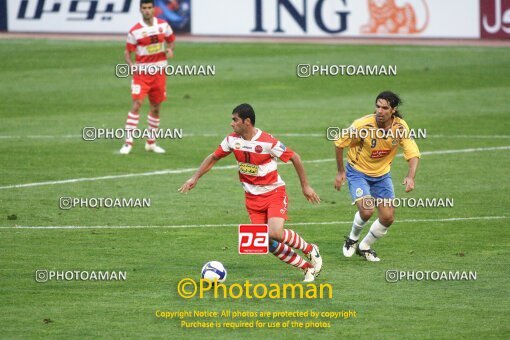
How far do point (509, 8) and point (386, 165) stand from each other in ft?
66.4

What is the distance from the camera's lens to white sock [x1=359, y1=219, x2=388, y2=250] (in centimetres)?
1428

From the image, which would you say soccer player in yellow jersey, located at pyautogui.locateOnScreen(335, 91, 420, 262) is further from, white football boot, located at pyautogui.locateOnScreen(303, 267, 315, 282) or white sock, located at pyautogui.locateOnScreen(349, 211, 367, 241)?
white football boot, located at pyautogui.locateOnScreen(303, 267, 315, 282)

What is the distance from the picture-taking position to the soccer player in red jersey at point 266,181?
42.5 ft

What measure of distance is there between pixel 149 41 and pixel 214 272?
9.87 m

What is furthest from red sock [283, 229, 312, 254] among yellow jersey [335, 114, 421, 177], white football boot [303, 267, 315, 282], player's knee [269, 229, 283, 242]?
yellow jersey [335, 114, 421, 177]

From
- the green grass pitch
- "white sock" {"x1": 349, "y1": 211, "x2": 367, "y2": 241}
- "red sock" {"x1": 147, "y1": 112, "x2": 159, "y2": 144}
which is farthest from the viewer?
"red sock" {"x1": 147, "y1": 112, "x2": 159, "y2": 144}

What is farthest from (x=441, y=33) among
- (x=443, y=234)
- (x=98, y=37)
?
(x=443, y=234)

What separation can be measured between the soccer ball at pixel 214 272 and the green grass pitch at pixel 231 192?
0.29 metres

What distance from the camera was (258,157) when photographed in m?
13.1

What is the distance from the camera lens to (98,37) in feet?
118

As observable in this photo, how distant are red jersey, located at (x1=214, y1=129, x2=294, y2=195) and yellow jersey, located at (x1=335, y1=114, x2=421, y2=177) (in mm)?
1245

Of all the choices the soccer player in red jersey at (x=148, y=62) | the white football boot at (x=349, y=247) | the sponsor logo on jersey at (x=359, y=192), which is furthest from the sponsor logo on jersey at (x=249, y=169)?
the soccer player in red jersey at (x=148, y=62)

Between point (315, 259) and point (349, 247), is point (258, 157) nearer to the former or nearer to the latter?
point (315, 259)

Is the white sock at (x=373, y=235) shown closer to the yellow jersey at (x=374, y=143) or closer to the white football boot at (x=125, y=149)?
the yellow jersey at (x=374, y=143)
